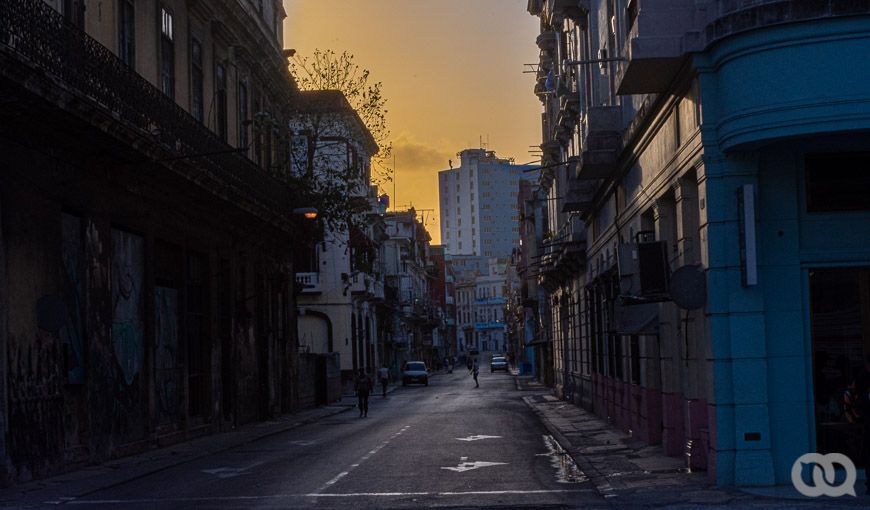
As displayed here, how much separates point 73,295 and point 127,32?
6.41 meters

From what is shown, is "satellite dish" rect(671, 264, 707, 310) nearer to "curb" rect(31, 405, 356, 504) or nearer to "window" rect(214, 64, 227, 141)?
"curb" rect(31, 405, 356, 504)

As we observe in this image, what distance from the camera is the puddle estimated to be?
16.9m

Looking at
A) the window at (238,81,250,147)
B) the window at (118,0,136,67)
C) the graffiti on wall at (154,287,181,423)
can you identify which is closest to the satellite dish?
the window at (118,0,136,67)

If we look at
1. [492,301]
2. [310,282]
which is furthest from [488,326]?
[310,282]

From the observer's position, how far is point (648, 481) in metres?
16.0

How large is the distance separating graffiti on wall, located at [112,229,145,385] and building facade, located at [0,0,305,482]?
53 mm

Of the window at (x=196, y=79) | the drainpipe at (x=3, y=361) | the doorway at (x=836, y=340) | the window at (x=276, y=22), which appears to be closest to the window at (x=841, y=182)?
the doorway at (x=836, y=340)

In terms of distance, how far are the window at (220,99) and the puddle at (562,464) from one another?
43.9ft

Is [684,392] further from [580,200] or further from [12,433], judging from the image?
[580,200]

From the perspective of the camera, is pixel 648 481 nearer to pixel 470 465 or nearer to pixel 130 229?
pixel 470 465

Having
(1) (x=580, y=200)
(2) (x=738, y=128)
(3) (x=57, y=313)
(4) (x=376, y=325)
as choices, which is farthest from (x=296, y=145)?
(4) (x=376, y=325)

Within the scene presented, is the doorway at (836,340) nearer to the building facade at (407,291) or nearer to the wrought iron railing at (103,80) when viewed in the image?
the wrought iron railing at (103,80)

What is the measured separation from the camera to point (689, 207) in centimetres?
1711

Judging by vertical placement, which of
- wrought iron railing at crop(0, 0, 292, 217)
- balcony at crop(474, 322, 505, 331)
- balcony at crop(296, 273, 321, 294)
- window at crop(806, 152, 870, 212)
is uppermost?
wrought iron railing at crop(0, 0, 292, 217)
